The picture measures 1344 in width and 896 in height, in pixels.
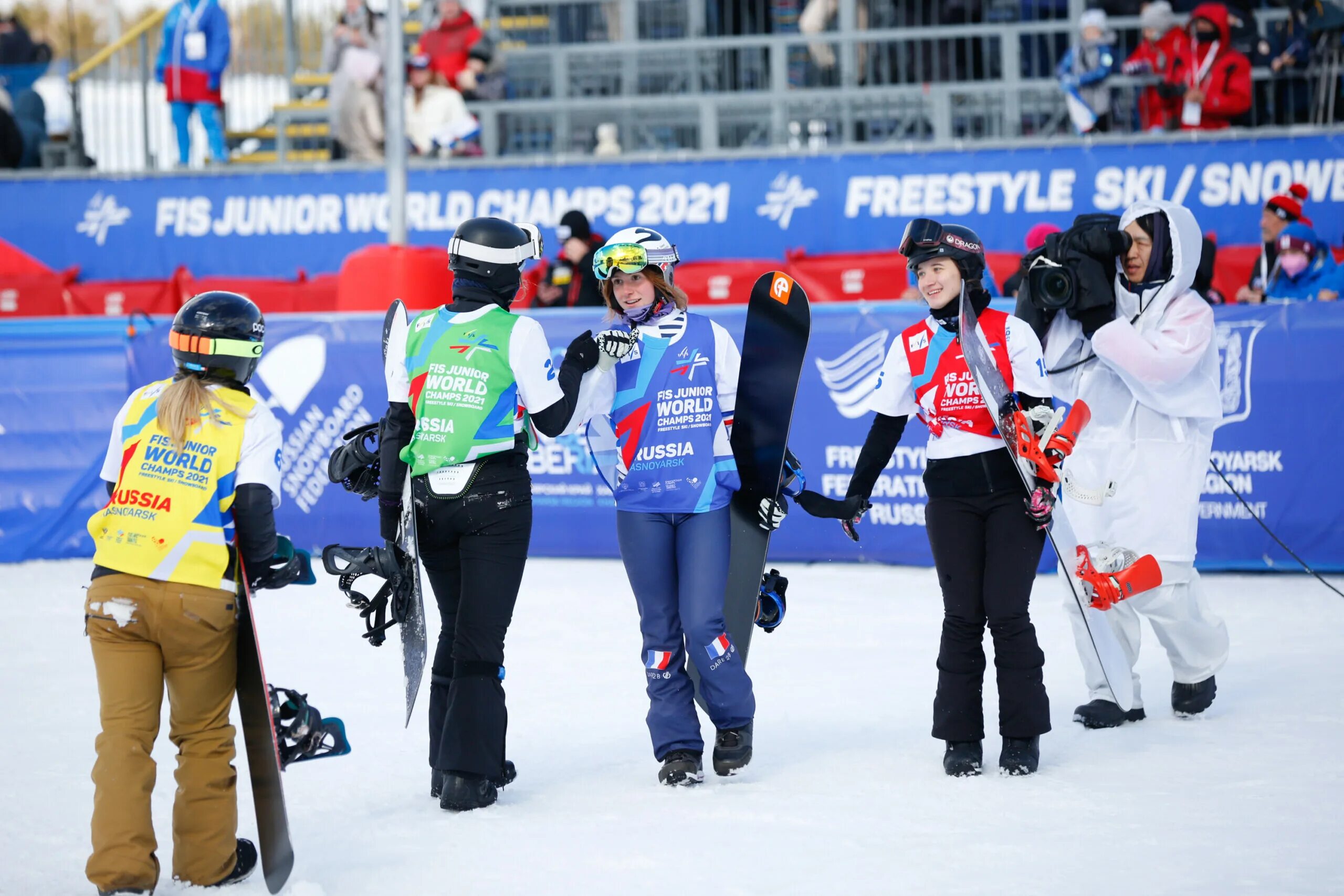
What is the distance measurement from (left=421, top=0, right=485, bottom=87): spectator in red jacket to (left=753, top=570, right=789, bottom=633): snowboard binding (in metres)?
10.7

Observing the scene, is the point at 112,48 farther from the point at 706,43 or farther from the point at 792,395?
the point at 792,395

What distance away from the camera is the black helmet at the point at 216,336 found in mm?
3920

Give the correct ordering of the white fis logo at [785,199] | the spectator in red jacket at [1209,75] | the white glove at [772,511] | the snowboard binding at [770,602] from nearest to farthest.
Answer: the white glove at [772,511] → the snowboard binding at [770,602] → the spectator in red jacket at [1209,75] → the white fis logo at [785,199]

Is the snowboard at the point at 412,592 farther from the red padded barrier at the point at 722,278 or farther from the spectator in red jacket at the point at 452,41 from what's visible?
the spectator in red jacket at the point at 452,41

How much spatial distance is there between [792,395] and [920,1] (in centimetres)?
1052

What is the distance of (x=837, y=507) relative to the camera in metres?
4.95

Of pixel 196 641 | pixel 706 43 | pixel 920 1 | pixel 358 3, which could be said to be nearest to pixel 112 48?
pixel 358 3

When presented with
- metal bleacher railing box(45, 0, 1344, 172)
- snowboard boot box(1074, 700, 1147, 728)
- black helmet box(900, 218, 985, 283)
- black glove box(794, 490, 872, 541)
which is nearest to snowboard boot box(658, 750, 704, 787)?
black glove box(794, 490, 872, 541)

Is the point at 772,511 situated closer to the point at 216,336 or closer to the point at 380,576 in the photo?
the point at 380,576

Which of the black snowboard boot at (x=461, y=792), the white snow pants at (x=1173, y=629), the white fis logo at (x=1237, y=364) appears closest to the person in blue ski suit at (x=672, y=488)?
the black snowboard boot at (x=461, y=792)

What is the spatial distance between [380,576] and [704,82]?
35.8 ft

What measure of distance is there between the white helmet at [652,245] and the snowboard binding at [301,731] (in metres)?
1.84

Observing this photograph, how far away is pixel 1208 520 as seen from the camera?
8.49 m

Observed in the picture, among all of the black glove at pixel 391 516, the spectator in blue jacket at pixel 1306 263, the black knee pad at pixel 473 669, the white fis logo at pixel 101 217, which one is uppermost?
the white fis logo at pixel 101 217
